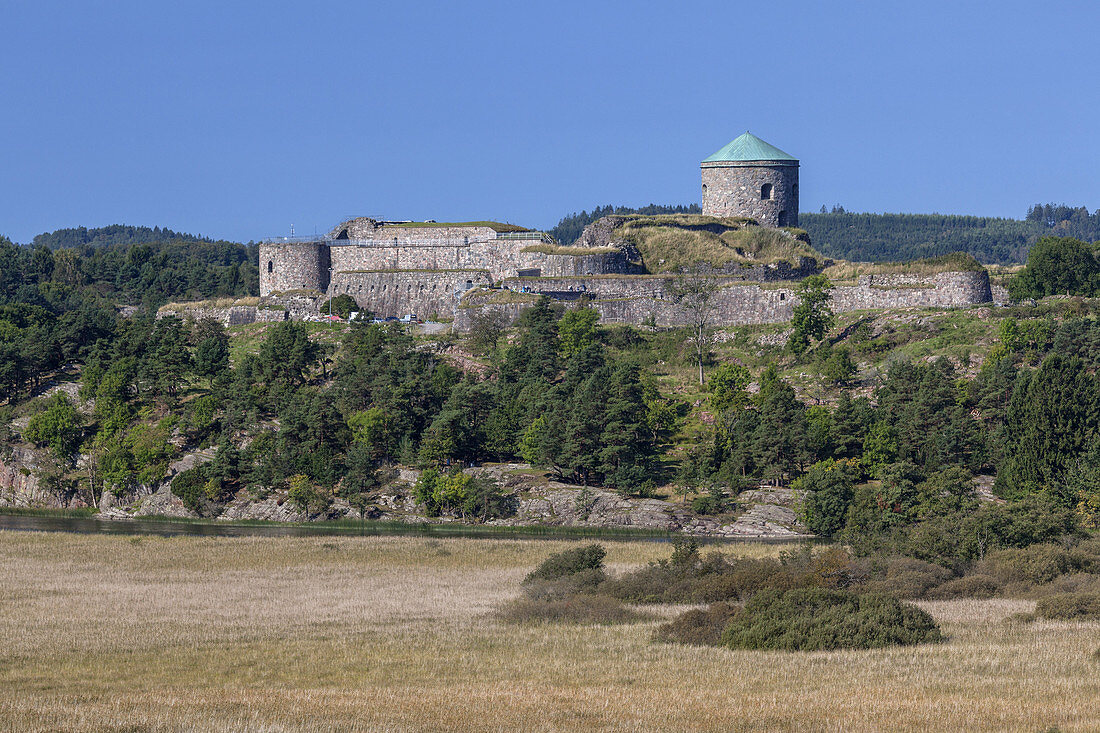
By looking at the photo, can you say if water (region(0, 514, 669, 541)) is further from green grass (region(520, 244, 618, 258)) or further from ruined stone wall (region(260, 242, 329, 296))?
ruined stone wall (region(260, 242, 329, 296))

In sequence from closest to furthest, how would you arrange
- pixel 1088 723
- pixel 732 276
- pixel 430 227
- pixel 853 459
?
pixel 1088 723, pixel 853 459, pixel 732 276, pixel 430 227

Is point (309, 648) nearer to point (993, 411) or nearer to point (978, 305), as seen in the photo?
point (993, 411)

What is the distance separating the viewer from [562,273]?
85.2 metres

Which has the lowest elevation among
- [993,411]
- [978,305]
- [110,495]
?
[110,495]

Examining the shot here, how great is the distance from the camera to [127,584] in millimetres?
42000

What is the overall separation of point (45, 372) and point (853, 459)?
163 ft

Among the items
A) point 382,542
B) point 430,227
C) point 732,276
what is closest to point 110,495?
point 382,542

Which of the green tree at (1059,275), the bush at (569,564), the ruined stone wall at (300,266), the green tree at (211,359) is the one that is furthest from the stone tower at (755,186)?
the bush at (569,564)

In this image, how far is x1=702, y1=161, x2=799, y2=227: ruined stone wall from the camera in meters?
93.1

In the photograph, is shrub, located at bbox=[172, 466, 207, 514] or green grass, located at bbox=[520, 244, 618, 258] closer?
shrub, located at bbox=[172, 466, 207, 514]

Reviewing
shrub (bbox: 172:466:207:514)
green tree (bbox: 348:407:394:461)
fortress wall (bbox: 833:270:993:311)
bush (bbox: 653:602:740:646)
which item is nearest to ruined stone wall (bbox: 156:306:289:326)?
green tree (bbox: 348:407:394:461)

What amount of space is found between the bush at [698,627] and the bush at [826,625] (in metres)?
0.35

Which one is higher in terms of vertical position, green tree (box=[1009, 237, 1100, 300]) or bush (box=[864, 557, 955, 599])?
green tree (box=[1009, 237, 1100, 300])

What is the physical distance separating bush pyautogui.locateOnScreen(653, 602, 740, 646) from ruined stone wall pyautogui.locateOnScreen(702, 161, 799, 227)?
6209 centimetres
